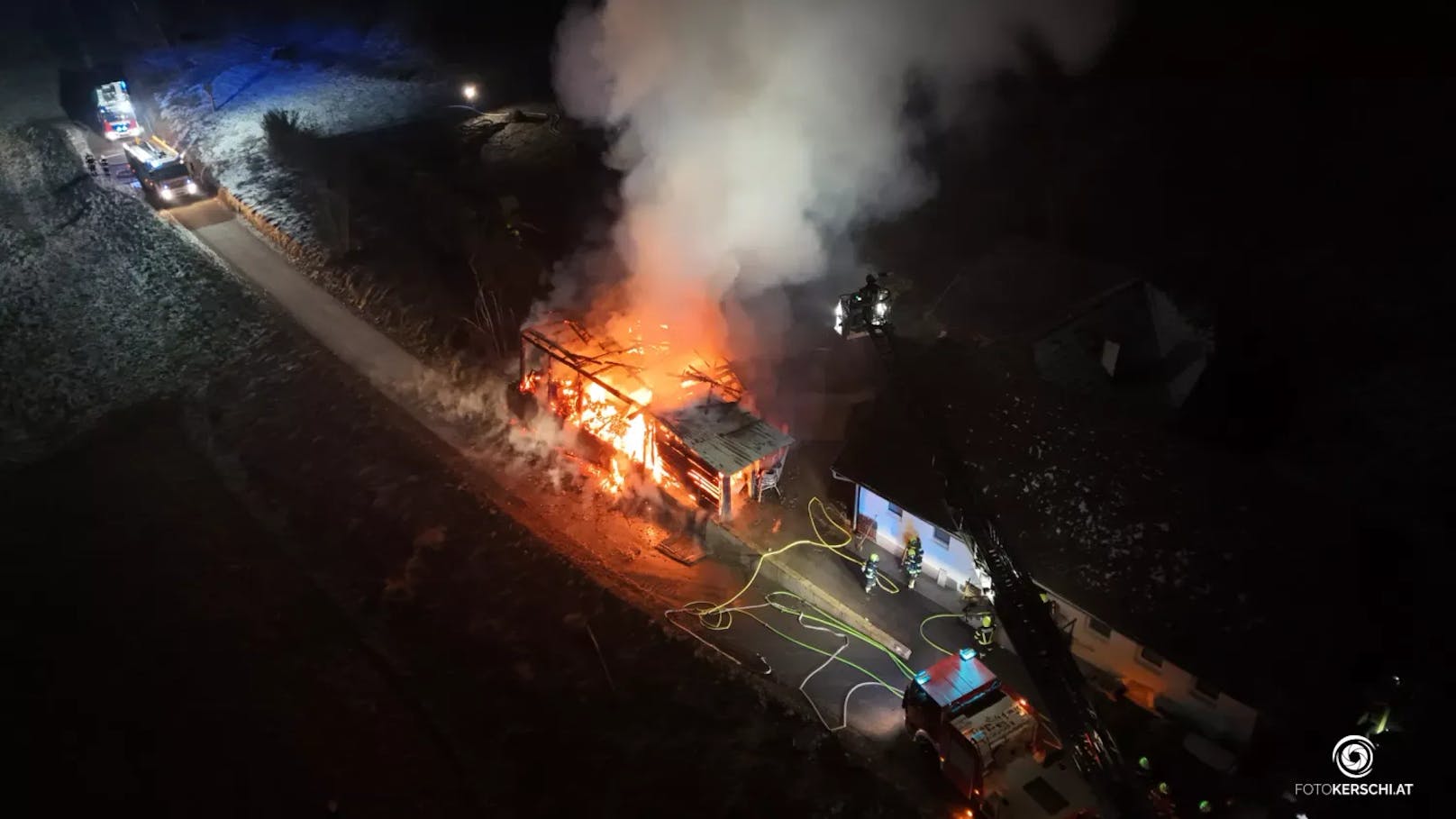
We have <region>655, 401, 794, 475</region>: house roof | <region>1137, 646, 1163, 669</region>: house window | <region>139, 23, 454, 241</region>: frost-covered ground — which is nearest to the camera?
<region>1137, 646, 1163, 669</region>: house window

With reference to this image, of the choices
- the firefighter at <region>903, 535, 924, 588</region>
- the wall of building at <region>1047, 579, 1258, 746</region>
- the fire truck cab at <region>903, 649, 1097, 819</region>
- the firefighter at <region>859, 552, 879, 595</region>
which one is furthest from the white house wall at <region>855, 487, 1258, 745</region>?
the fire truck cab at <region>903, 649, 1097, 819</region>

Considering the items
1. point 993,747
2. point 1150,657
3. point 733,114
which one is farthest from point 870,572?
point 733,114

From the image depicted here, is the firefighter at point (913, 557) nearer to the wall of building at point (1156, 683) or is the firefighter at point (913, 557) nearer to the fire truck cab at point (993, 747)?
the wall of building at point (1156, 683)

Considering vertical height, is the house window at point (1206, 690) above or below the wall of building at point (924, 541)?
below

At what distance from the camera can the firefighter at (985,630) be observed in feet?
54.4

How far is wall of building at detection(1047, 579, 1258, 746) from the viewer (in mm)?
14047

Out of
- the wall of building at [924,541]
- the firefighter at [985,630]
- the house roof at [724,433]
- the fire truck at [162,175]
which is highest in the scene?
the fire truck at [162,175]

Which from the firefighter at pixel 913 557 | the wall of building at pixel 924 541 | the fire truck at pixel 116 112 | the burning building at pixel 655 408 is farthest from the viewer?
the fire truck at pixel 116 112

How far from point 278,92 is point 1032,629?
4283 cm

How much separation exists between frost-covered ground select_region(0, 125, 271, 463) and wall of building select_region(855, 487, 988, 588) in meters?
18.0

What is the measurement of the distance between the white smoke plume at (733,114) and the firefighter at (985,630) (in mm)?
10612

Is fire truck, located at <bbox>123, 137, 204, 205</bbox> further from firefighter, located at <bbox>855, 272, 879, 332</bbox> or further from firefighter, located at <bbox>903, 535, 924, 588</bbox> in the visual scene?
firefighter, located at <bbox>903, 535, 924, 588</bbox>

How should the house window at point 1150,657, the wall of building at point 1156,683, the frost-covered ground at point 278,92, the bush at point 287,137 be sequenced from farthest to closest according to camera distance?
the bush at point 287,137 < the frost-covered ground at point 278,92 < the house window at point 1150,657 < the wall of building at point 1156,683

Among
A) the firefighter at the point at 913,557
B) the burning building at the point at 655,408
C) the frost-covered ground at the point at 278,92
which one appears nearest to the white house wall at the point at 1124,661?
the firefighter at the point at 913,557
